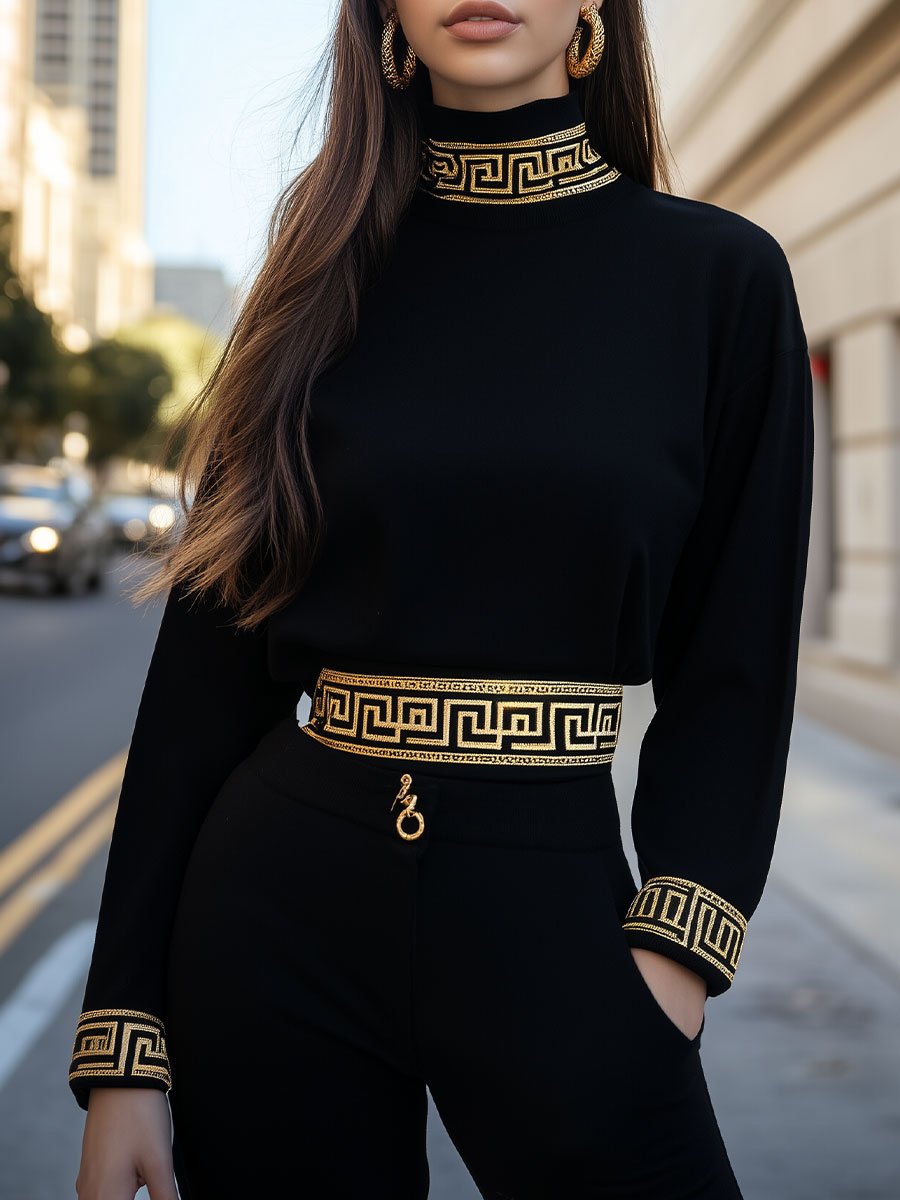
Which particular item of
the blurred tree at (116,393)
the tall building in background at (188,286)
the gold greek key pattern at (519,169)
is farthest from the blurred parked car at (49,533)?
the tall building in background at (188,286)

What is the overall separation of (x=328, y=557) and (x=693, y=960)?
1.83 feet

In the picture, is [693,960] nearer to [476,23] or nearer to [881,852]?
[476,23]

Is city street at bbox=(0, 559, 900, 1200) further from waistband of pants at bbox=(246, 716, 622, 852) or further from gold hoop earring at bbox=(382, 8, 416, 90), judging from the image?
gold hoop earring at bbox=(382, 8, 416, 90)

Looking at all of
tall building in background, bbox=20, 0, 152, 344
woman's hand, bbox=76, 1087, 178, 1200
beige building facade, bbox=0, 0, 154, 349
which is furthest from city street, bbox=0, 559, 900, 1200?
tall building in background, bbox=20, 0, 152, 344

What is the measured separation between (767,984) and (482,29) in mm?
3862

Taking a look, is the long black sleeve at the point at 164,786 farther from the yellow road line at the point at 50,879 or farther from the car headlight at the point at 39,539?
the car headlight at the point at 39,539

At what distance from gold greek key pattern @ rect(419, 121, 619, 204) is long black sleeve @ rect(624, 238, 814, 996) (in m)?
0.28

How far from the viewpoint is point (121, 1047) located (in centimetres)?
160

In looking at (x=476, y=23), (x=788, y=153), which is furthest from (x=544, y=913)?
(x=788, y=153)

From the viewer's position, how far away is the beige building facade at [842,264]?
10.1m

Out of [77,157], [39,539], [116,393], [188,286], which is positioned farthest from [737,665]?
[188,286]

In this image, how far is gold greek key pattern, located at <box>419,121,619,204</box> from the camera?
5.67 feet

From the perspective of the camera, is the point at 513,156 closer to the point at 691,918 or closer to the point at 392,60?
the point at 392,60

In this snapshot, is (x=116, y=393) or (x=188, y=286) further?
(x=188, y=286)
